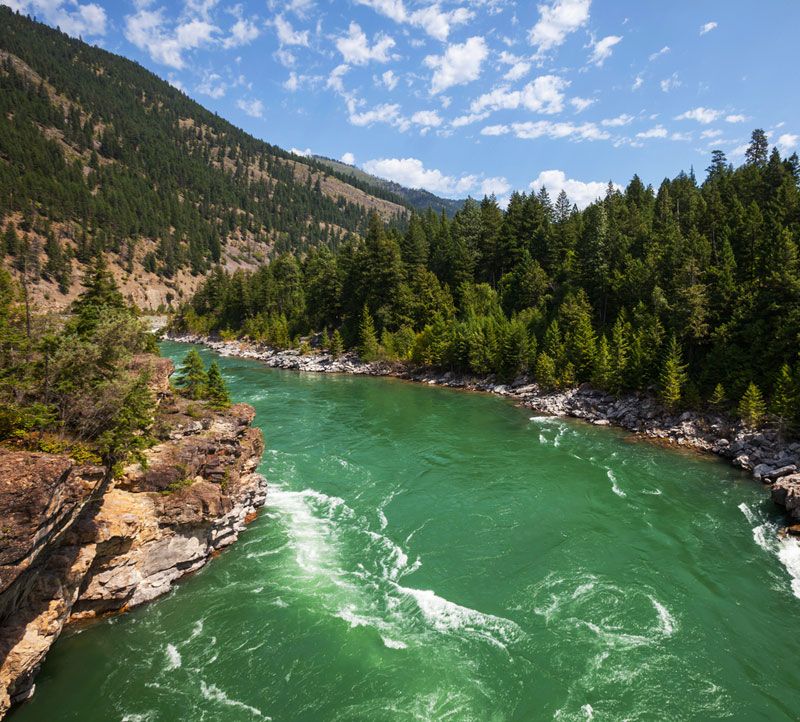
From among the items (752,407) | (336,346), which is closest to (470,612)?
(752,407)

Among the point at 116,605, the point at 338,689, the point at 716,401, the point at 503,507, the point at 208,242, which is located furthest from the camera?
the point at 208,242

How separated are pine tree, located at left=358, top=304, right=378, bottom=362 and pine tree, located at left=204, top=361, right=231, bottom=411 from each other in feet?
135

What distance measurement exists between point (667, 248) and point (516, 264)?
26081mm

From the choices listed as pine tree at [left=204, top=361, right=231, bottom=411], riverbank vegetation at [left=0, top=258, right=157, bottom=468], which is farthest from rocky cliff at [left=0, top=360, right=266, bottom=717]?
riverbank vegetation at [left=0, top=258, right=157, bottom=468]

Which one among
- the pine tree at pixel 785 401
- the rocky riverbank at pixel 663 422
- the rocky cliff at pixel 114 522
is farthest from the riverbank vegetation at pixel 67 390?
the pine tree at pixel 785 401

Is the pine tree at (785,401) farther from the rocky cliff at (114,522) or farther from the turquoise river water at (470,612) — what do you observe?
the rocky cliff at (114,522)

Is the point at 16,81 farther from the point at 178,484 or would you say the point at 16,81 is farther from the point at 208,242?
the point at 178,484

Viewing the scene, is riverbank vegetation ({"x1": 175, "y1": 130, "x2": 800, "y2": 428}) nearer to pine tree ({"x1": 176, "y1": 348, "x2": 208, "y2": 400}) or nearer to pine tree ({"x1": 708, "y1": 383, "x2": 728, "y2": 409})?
pine tree ({"x1": 708, "y1": 383, "x2": 728, "y2": 409})

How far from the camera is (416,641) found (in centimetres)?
1443

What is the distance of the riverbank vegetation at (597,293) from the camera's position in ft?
117

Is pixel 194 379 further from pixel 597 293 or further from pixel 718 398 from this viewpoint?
pixel 597 293

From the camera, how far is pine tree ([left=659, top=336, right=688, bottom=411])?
119 ft

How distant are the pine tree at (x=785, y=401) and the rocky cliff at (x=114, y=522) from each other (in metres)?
33.4

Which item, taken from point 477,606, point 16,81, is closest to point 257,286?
point 477,606
